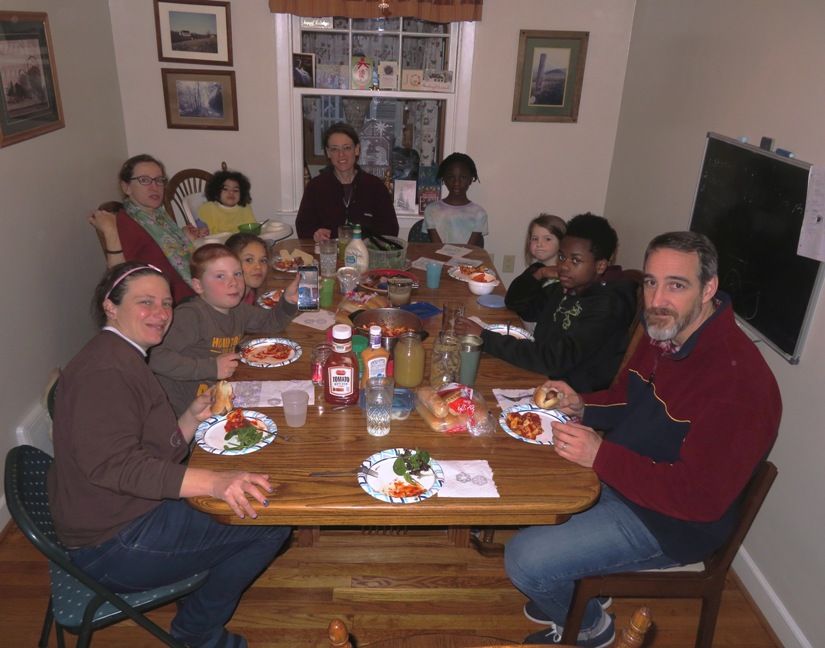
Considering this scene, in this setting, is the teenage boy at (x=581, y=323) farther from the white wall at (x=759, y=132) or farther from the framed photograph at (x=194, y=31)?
Result: the framed photograph at (x=194, y=31)

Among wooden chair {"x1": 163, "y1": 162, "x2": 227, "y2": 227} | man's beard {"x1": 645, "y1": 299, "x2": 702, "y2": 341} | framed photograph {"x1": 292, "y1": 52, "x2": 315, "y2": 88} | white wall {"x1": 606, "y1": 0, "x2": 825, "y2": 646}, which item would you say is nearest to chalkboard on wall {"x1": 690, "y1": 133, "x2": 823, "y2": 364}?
white wall {"x1": 606, "y1": 0, "x2": 825, "y2": 646}

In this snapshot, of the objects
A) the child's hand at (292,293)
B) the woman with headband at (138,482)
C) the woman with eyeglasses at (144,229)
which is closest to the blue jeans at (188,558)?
the woman with headband at (138,482)

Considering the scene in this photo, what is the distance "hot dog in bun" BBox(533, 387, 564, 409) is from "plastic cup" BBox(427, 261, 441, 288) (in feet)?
3.68

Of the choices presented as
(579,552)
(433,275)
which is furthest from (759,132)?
(579,552)

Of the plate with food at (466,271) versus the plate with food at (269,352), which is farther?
the plate with food at (466,271)

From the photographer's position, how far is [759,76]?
2787 millimetres

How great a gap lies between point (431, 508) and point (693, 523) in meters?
0.82

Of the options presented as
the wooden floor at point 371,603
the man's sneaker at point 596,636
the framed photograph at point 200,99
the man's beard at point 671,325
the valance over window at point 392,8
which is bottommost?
the wooden floor at point 371,603

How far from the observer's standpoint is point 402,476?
1.60 meters

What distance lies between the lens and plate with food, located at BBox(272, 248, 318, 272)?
10.5 feet

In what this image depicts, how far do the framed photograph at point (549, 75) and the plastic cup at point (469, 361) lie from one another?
306 centimetres

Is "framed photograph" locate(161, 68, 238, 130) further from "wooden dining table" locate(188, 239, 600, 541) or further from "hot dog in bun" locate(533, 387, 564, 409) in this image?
"hot dog in bun" locate(533, 387, 564, 409)

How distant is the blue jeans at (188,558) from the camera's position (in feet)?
5.54

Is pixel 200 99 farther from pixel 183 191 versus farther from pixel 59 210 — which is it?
pixel 59 210
